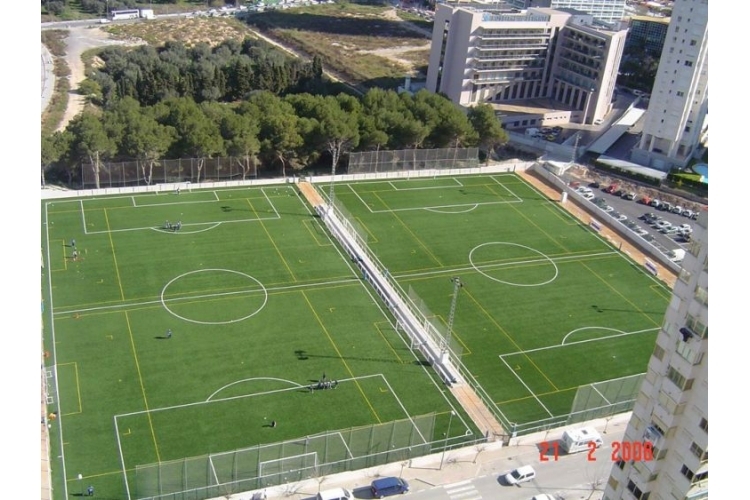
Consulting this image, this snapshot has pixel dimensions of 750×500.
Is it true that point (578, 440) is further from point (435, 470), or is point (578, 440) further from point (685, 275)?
point (685, 275)

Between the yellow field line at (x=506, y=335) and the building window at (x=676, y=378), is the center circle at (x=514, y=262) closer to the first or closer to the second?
the yellow field line at (x=506, y=335)

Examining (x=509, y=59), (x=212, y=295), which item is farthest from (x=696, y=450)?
(x=509, y=59)

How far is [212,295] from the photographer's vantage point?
2261 inches

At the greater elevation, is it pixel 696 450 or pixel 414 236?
pixel 696 450

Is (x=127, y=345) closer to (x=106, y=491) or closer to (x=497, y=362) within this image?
(x=106, y=491)

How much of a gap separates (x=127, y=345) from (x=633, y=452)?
3552cm

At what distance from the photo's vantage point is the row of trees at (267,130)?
73.6 meters

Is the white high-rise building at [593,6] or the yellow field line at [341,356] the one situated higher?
the white high-rise building at [593,6]

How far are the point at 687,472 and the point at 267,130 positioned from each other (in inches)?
2446

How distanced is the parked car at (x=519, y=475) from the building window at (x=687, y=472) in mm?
17000

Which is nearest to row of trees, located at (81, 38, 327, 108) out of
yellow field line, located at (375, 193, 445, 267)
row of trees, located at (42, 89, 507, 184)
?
row of trees, located at (42, 89, 507, 184)

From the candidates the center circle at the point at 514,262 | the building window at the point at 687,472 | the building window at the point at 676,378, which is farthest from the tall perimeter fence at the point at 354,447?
the building window at the point at 676,378

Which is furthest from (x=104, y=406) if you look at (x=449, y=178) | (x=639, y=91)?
(x=639, y=91)

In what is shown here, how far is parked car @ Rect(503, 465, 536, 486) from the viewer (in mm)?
42281
